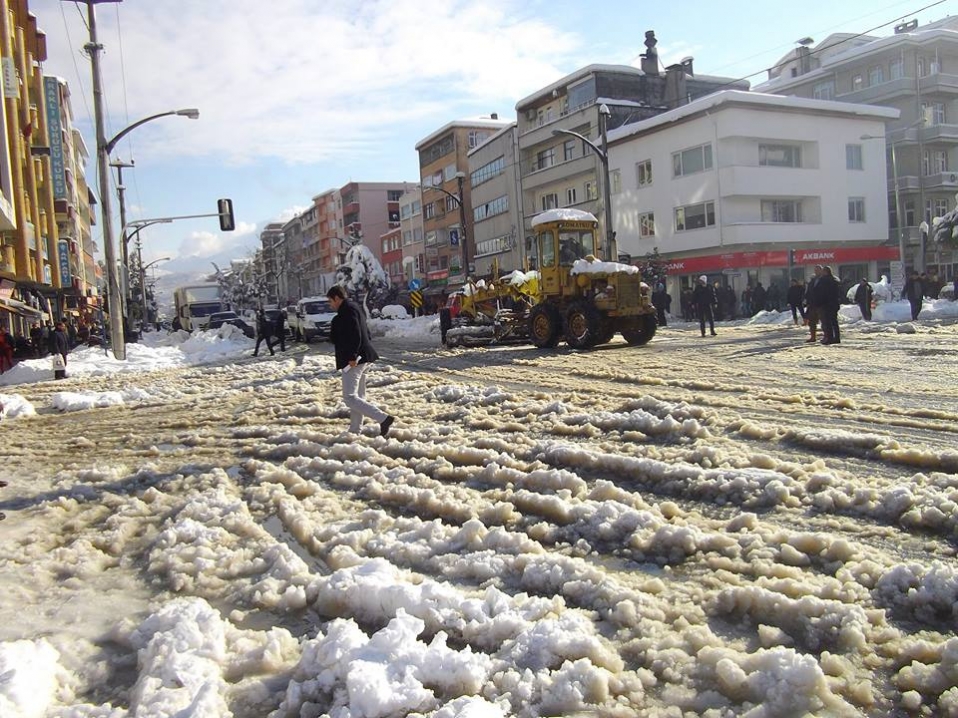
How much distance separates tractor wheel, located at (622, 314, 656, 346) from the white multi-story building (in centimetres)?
2138

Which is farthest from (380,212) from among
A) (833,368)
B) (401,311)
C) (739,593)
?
(739,593)

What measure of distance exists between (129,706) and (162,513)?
2967mm

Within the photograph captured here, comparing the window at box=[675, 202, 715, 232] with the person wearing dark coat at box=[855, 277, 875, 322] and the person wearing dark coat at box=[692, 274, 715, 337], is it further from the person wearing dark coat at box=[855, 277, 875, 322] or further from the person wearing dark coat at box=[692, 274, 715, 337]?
the person wearing dark coat at box=[692, 274, 715, 337]

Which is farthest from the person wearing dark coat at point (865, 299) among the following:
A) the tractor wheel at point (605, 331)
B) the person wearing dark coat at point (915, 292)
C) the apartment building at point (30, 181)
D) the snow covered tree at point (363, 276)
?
the snow covered tree at point (363, 276)

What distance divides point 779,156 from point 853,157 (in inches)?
207

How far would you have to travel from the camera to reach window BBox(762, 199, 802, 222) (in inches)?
1615

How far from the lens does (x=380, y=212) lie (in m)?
100

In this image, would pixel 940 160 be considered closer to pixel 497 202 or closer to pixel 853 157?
pixel 853 157

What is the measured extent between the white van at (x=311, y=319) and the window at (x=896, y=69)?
37.9 m

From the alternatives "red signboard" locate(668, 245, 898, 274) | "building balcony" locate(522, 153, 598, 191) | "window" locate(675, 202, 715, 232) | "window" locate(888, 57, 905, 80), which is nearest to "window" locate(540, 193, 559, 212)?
"building balcony" locate(522, 153, 598, 191)

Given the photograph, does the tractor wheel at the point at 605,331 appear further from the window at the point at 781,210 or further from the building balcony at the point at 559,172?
the building balcony at the point at 559,172

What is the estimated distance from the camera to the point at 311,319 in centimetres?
3203

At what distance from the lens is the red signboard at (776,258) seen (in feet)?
129

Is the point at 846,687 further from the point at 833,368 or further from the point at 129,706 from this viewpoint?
the point at 833,368
